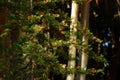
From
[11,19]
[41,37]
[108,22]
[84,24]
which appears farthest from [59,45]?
[108,22]

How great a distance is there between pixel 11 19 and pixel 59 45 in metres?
0.66

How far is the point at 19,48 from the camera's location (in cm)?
423

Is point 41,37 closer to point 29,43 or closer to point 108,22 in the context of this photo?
point 29,43

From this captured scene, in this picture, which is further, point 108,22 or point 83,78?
point 108,22

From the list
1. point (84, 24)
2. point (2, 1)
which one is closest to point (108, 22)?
point (84, 24)

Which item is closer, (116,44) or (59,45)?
(59,45)

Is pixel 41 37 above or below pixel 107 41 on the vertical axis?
above

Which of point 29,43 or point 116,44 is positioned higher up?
point 29,43

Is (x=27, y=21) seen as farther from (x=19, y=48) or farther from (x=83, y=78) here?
(x=83, y=78)

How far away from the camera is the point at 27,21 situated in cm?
436

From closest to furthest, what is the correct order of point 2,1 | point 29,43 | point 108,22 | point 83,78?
point 29,43
point 2,1
point 83,78
point 108,22

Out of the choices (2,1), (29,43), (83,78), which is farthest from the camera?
(83,78)

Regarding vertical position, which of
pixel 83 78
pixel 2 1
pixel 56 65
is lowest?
pixel 83 78

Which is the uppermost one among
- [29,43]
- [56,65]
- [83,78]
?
[29,43]
